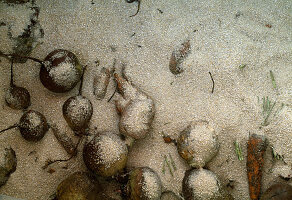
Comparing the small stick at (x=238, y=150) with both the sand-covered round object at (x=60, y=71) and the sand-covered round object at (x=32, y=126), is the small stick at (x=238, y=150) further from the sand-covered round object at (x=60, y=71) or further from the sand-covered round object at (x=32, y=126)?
the sand-covered round object at (x=32, y=126)

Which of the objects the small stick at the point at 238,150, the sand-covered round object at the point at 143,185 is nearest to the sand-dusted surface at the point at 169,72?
the small stick at the point at 238,150

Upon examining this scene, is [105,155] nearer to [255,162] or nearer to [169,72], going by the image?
[169,72]

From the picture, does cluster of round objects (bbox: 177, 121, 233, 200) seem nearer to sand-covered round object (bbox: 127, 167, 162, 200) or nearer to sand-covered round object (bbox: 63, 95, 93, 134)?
sand-covered round object (bbox: 127, 167, 162, 200)

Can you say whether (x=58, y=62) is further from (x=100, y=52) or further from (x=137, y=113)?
(x=137, y=113)

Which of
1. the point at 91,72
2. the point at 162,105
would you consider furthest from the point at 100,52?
the point at 162,105

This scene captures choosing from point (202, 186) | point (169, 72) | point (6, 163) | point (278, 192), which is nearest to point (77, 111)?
point (6, 163)

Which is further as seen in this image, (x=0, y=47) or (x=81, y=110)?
(x=0, y=47)
